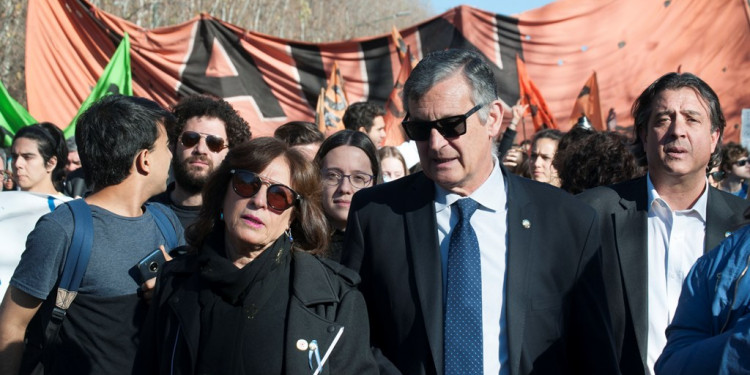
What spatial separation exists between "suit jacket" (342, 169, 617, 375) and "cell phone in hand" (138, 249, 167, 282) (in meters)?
0.72

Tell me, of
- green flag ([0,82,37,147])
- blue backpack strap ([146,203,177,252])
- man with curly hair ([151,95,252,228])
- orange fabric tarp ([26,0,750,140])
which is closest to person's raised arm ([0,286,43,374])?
blue backpack strap ([146,203,177,252])

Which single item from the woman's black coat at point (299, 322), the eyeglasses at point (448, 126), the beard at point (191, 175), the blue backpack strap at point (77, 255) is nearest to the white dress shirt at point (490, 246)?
the eyeglasses at point (448, 126)

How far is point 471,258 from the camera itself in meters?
2.88

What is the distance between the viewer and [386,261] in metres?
2.96

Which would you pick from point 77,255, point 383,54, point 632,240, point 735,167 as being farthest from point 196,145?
point 383,54

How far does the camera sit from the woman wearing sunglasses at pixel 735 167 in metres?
8.45

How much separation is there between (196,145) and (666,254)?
2.32m

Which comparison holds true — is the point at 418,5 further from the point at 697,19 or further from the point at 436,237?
the point at 436,237

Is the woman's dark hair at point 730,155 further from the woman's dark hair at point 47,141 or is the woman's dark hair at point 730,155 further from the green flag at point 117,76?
the green flag at point 117,76

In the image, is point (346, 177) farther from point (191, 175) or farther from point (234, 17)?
Result: point (234, 17)

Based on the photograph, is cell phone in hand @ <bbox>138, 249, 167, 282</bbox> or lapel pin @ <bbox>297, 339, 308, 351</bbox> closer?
lapel pin @ <bbox>297, 339, 308, 351</bbox>

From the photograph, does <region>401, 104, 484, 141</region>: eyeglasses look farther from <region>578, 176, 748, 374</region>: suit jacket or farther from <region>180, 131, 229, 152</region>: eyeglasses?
<region>180, 131, 229, 152</region>: eyeglasses

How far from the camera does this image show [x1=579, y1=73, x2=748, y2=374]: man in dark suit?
139 inches

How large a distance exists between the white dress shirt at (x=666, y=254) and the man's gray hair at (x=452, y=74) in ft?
3.64
